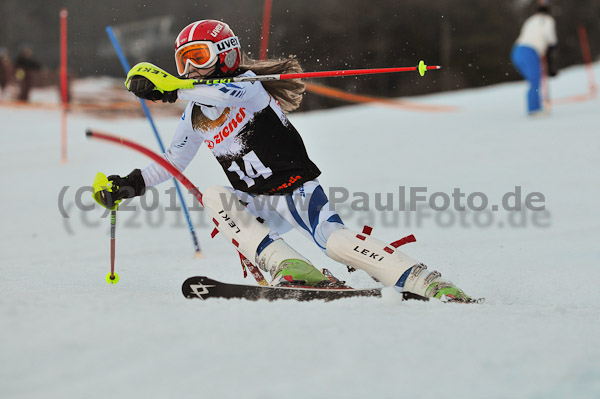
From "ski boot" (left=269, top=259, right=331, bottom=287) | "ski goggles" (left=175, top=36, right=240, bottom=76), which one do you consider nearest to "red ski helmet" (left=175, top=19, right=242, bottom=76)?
"ski goggles" (left=175, top=36, right=240, bottom=76)

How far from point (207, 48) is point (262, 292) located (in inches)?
47.1

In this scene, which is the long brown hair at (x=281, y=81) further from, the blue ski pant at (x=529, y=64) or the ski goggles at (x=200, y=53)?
the blue ski pant at (x=529, y=64)

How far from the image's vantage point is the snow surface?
206cm

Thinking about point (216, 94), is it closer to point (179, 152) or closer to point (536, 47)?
point (179, 152)

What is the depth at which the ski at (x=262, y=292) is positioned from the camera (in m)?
3.10

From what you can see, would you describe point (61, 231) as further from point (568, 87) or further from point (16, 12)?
point (16, 12)

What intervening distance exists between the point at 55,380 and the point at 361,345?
0.94 meters

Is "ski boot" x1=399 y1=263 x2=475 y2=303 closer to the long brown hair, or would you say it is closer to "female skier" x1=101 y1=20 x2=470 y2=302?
"female skier" x1=101 y1=20 x2=470 y2=302

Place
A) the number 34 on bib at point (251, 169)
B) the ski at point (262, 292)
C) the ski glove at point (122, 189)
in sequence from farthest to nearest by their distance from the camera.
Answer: the ski glove at point (122, 189) → the number 34 on bib at point (251, 169) → the ski at point (262, 292)

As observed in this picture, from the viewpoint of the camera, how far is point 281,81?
12.1 feet

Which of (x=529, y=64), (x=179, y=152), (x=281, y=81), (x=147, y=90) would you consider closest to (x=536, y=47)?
(x=529, y=64)

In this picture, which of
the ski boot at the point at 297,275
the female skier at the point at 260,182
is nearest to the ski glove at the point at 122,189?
the female skier at the point at 260,182

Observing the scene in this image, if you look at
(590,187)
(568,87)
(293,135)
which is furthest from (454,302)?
(568,87)

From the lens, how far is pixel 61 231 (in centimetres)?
659
